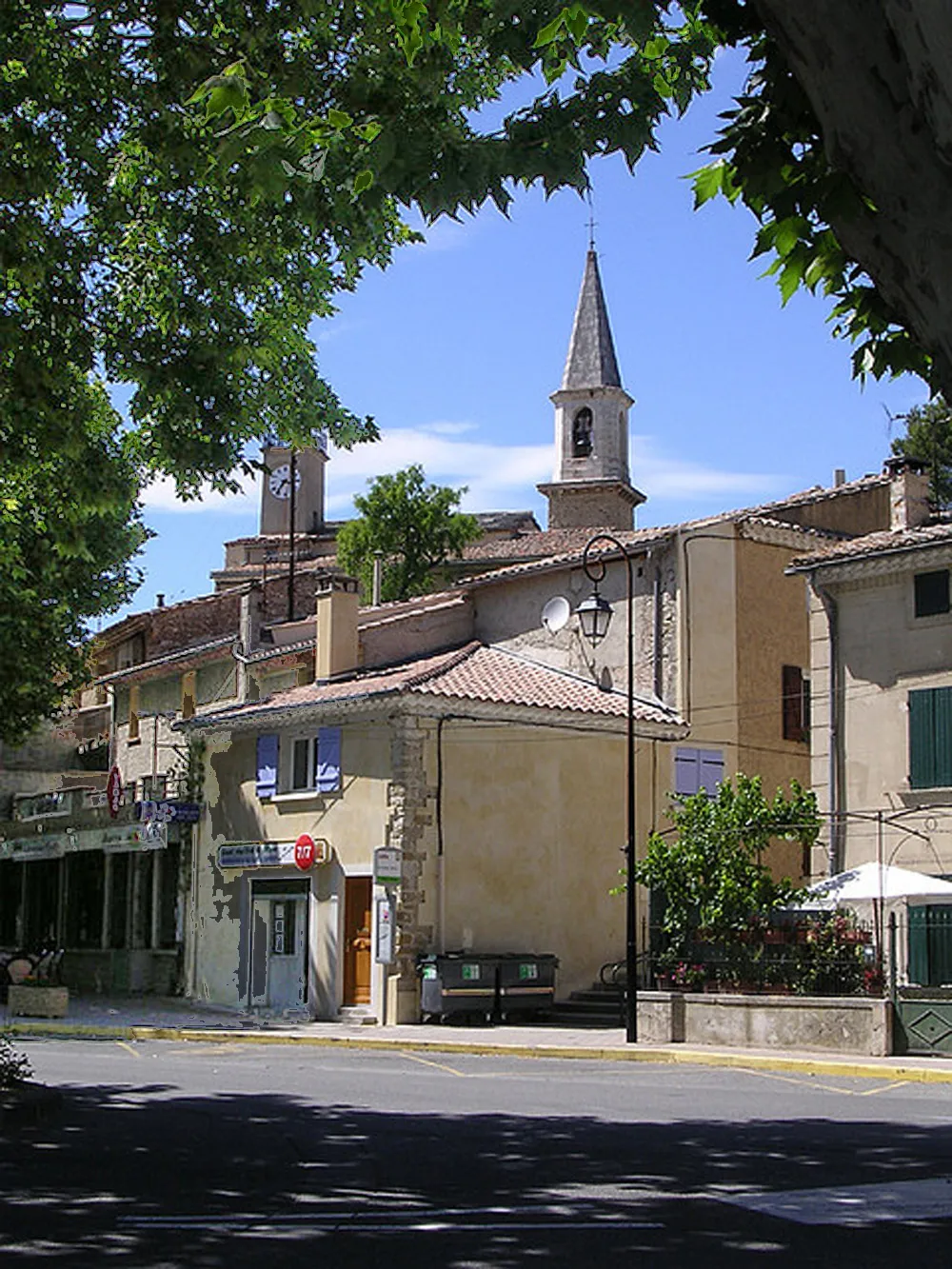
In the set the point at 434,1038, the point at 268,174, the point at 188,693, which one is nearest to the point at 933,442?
the point at 188,693

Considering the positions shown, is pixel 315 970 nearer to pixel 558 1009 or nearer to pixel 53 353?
pixel 558 1009

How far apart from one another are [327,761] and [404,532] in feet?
74.8

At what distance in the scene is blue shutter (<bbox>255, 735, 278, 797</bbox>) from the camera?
102ft

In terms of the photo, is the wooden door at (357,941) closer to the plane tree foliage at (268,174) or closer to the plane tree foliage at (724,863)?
the plane tree foliage at (724,863)

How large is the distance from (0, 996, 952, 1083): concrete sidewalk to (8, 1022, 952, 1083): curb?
0.04 ft

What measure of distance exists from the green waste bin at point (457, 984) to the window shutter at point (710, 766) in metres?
5.94

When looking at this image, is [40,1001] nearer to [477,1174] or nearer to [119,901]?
[119,901]

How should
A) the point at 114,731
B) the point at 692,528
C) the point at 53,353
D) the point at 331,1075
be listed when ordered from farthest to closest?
1. the point at 114,731
2. the point at 692,528
3. the point at 331,1075
4. the point at 53,353

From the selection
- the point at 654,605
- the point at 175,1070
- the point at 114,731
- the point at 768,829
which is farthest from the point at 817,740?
the point at 114,731

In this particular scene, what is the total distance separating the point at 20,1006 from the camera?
29328mm

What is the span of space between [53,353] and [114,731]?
30.5 m

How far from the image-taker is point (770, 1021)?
848 inches

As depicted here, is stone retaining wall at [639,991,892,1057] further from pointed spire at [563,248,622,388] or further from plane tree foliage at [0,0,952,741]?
pointed spire at [563,248,622,388]

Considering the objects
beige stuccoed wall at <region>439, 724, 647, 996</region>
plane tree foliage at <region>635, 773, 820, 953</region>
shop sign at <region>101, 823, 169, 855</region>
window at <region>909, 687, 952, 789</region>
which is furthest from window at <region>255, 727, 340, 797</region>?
window at <region>909, 687, 952, 789</region>
